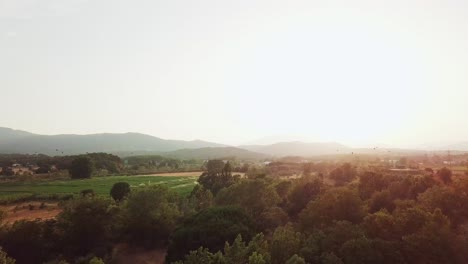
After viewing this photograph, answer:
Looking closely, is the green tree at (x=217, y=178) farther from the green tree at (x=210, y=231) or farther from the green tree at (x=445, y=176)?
the green tree at (x=445, y=176)

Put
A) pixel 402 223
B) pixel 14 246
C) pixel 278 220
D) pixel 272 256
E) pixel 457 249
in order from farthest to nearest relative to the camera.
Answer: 1. pixel 278 220
2. pixel 14 246
3. pixel 402 223
4. pixel 457 249
5. pixel 272 256

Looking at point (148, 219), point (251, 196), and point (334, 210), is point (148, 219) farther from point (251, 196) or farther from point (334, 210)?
point (334, 210)

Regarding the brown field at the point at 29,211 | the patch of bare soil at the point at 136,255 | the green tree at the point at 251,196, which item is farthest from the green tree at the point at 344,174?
the brown field at the point at 29,211

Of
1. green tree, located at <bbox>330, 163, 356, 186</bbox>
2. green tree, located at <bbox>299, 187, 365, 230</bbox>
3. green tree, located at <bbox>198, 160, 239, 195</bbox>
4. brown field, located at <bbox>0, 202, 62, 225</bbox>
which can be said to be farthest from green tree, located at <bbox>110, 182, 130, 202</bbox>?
green tree, located at <bbox>330, 163, 356, 186</bbox>

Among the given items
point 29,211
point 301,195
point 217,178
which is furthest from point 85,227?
point 217,178

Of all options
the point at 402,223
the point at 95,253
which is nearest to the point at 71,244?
the point at 95,253

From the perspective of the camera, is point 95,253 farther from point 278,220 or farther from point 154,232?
point 278,220
